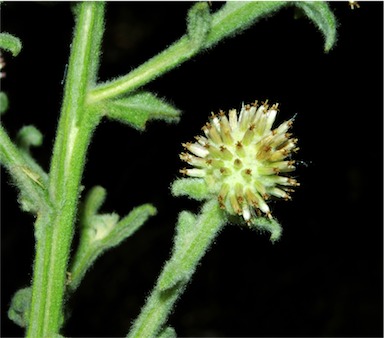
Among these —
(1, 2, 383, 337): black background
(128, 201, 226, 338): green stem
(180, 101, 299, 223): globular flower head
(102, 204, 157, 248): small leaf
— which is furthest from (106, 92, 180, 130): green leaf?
(1, 2, 383, 337): black background

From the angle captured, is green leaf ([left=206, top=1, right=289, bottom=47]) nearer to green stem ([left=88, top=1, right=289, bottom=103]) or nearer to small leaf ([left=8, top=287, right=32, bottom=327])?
green stem ([left=88, top=1, right=289, bottom=103])

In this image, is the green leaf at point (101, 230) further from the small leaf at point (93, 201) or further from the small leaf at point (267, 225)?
the small leaf at point (267, 225)

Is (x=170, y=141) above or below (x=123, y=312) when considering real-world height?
above

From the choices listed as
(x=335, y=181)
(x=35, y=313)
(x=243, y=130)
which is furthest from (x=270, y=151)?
(x=335, y=181)

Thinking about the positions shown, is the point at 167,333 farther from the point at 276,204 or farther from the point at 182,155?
the point at 276,204

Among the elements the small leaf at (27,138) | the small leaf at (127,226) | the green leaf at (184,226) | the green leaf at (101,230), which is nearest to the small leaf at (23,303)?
the green leaf at (101,230)

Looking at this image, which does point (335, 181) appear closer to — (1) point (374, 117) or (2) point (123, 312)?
(1) point (374, 117)

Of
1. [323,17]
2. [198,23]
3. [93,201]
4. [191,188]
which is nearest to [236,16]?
[198,23]
